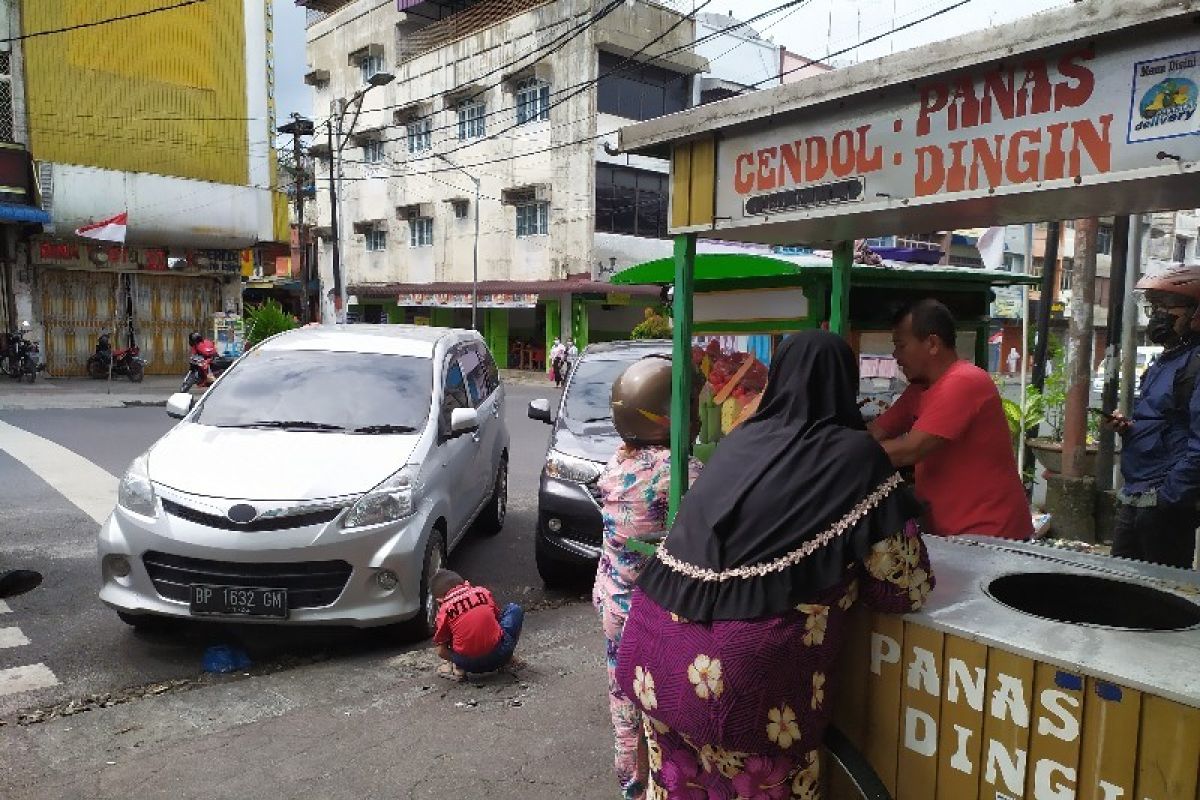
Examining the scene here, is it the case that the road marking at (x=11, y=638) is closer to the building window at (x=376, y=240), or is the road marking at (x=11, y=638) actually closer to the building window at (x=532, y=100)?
the building window at (x=532, y=100)

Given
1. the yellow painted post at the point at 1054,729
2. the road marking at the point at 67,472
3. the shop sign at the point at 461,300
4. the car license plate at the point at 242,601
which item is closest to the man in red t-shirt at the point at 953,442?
the yellow painted post at the point at 1054,729

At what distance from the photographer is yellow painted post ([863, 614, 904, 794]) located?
2.21 meters

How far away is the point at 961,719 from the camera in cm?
207

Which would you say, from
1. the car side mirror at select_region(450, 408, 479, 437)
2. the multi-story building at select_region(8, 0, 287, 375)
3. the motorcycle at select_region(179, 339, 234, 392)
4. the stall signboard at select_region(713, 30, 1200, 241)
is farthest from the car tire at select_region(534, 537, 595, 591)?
the multi-story building at select_region(8, 0, 287, 375)

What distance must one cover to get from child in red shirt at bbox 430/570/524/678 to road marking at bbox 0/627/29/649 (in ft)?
7.94

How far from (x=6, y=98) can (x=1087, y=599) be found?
24672 mm

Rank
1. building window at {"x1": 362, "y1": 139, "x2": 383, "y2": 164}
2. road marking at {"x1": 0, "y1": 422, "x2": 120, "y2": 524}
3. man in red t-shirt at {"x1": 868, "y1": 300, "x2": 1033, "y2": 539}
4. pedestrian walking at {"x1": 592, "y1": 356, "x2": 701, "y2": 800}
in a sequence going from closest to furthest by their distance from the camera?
1. man in red t-shirt at {"x1": 868, "y1": 300, "x2": 1033, "y2": 539}
2. pedestrian walking at {"x1": 592, "y1": 356, "x2": 701, "y2": 800}
3. road marking at {"x1": 0, "y1": 422, "x2": 120, "y2": 524}
4. building window at {"x1": 362, "y1": 139, "x2": 383, "y2": 164}

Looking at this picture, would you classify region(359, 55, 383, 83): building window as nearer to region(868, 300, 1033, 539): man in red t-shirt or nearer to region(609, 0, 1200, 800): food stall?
region(609, 0, 1200, 800): food stall

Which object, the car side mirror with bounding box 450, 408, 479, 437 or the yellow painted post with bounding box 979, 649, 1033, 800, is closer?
the yellow painted post with bounding box 979, 649, 1033, 800

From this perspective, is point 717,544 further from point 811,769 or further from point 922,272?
point 922,272

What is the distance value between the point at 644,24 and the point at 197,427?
25854 millimetres

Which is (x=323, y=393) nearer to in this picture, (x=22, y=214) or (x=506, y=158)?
(x=22, y=214)

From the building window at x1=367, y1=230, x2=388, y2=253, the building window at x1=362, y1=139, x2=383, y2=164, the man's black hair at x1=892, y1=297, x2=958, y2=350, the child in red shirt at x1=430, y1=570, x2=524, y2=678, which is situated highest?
the building window at x1=362, y1=139, x2=383, y2=164

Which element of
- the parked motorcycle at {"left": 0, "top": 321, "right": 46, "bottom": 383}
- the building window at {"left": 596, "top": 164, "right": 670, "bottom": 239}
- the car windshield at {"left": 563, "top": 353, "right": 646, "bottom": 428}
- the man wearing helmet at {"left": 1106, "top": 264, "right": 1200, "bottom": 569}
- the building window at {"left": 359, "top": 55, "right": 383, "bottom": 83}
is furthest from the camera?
the building window at {"left": 359, "top": 55, "right": 383, "bottom": 83}
